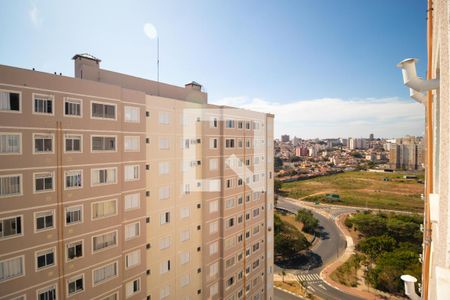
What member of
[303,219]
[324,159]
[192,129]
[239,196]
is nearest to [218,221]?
[239,196]

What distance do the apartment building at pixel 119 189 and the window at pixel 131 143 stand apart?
6cm

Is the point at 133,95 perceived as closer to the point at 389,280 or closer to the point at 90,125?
the point at 90,125

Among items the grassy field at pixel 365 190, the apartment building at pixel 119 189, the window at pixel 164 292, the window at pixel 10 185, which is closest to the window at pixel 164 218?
the apartment building at pixel 119 189

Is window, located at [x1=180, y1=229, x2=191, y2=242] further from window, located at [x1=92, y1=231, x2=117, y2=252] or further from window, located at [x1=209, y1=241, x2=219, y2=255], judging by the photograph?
window, located at [x1=92, y1=231, x2=117, y2=252]

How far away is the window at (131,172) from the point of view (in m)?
14.0

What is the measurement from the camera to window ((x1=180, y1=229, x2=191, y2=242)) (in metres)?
17.6

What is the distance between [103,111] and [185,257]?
11417 mm

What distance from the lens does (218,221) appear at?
20.3 metres

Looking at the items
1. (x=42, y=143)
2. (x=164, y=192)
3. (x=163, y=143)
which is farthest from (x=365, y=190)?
(x=42, y=143)

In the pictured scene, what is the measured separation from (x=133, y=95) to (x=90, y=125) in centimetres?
305

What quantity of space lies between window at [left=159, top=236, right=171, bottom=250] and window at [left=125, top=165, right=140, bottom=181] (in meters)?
4.73

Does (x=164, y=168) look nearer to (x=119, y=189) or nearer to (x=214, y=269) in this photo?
(x=119, y=189)

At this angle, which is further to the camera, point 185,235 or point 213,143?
point 213,143

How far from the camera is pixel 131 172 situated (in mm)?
14156
